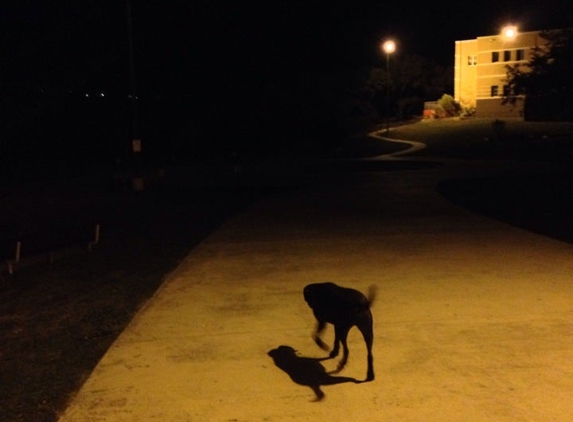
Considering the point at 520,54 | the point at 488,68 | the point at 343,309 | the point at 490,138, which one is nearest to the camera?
the point at 343,309

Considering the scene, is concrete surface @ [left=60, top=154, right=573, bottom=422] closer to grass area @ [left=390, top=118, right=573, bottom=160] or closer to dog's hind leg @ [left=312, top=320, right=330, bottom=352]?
dog's hind leg @ [left=312, top=320, right=330, bottom=352]

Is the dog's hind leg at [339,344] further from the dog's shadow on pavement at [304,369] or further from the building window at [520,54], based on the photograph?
the building window at [520,54]

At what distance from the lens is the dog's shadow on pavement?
529cm

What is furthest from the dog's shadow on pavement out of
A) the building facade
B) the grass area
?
the building facade

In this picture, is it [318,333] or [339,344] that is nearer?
[318,333]

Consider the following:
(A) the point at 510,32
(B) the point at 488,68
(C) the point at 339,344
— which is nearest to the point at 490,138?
(A) the point at 510,32

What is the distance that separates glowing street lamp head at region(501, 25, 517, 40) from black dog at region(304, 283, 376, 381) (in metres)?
55.9

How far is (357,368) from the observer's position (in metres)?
5.56

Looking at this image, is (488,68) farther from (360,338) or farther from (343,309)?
(343,309)

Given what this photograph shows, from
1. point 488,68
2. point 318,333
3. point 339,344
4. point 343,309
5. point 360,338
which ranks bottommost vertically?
point 360,338

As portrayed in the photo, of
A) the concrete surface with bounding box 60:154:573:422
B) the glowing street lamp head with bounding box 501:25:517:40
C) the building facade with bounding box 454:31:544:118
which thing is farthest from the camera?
the building facade with bounding box 454:31:544:118

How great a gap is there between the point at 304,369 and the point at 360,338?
3.05 feet

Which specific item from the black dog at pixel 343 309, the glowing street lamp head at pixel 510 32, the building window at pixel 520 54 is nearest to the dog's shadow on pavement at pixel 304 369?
the black dog at pixel 343 309

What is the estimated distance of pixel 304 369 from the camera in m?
5.59
